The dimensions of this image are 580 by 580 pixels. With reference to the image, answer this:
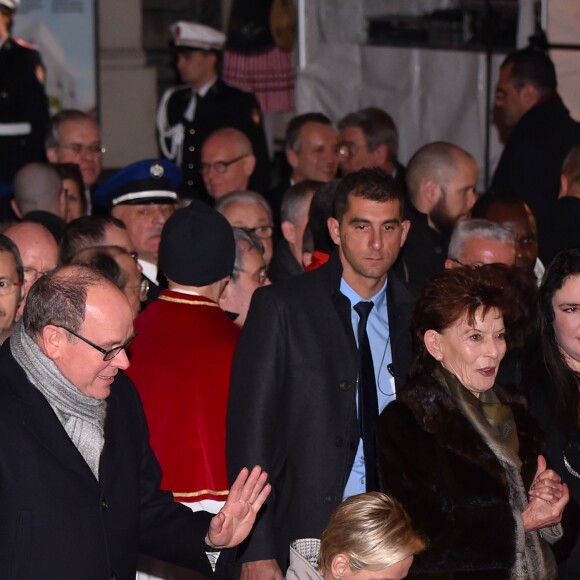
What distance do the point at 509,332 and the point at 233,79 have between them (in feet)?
20.1

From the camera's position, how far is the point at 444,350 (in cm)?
420

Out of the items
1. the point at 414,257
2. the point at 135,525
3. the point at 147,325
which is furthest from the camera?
the point at 414,257

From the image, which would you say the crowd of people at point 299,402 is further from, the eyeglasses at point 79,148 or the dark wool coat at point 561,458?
the eyeglasses at point 79,148

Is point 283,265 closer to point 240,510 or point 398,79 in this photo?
point 240,510

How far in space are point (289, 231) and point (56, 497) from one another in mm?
3343

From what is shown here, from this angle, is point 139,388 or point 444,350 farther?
point 139,388

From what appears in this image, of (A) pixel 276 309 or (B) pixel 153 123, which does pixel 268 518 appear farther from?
(B) pixel 153 123

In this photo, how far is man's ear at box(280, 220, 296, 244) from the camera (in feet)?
21.6

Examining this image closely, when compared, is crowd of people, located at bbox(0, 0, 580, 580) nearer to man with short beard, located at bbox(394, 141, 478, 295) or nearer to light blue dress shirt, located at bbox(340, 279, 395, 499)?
light blue dress shirt, located at bbox(340, 279, 395, 499)

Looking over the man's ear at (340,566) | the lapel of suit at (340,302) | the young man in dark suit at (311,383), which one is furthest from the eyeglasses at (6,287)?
the man's ear at (340,566)

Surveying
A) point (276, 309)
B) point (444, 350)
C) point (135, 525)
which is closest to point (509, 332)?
point (444, 350)

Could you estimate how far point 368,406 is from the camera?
4500 millimetres

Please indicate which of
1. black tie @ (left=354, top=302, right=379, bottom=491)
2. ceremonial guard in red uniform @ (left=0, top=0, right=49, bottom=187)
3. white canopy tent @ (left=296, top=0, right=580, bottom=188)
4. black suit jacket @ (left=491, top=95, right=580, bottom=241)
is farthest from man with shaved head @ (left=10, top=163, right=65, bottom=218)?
white canopy tent @ (left=296, top=0, right=580, bottom=188)

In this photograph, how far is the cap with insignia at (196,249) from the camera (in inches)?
184
